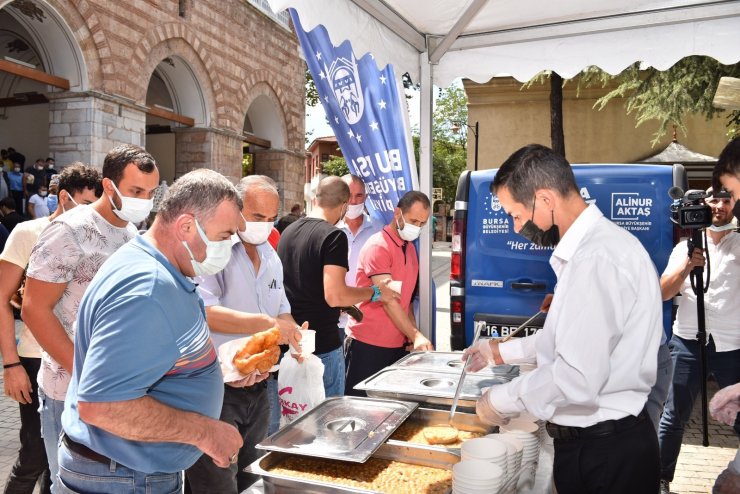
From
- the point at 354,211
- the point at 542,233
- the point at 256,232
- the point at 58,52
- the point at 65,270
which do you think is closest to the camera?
the point at 542,233

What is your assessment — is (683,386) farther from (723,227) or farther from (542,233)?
(542,233)

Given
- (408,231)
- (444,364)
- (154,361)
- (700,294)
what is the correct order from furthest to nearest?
(408,231), (700,294), (444,364), (154,361)

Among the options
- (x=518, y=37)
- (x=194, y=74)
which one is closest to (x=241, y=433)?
(x=518, y=37)

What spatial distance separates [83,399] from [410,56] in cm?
367

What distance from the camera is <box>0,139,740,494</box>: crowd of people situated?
62.0 inches

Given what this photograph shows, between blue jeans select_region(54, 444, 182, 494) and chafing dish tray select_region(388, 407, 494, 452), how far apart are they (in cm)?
86

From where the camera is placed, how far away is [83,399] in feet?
4.88

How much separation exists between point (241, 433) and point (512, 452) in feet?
4.60

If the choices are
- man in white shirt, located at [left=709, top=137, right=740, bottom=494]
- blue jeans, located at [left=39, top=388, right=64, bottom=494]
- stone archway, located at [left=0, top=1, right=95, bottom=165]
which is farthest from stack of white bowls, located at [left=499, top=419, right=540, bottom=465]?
stone archway, located at [left=0, top=1, right=95, bottom=165]

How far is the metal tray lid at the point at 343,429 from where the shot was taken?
193 cm

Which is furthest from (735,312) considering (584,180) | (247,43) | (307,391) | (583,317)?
(247,43)

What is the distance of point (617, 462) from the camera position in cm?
→ 191

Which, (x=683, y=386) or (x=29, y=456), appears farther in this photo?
(x=683, y=386)

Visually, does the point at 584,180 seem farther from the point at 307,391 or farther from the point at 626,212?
the point at 307,391
